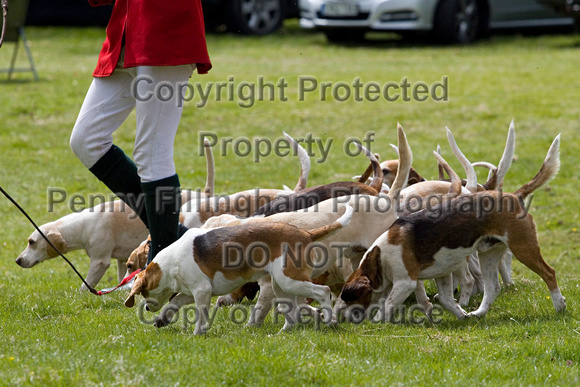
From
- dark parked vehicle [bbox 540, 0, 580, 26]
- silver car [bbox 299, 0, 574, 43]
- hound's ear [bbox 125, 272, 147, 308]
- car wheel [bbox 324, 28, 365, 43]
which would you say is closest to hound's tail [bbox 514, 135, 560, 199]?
hound's ear [bbox 125, 272, 147, 308]

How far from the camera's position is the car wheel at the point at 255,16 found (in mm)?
17672

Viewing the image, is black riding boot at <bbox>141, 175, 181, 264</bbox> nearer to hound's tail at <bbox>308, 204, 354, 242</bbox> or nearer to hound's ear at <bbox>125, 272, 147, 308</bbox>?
hound's ear at <bbox>125, 272, 147, 308</bbox>

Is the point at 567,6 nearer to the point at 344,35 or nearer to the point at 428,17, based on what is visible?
the point at 428,17

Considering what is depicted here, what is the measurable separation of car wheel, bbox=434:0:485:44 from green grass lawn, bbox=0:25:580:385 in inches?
15.8

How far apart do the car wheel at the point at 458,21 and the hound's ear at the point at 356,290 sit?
12.4 metres

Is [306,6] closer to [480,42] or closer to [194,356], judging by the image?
[480,42]

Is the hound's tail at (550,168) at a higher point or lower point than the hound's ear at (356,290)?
higher

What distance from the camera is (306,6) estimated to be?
16.6 m

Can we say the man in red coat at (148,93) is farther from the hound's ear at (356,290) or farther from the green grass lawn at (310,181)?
the hound's ear at (356,290)

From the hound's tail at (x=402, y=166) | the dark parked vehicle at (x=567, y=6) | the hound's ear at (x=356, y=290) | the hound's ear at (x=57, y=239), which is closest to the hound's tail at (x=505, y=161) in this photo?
the hound's tail at (x=402, y=166)

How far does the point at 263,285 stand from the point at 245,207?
5.20ft

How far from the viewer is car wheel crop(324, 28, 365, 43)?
690 inches

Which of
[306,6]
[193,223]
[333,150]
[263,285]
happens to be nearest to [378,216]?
[263,285]

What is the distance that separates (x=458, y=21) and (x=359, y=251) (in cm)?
1274
